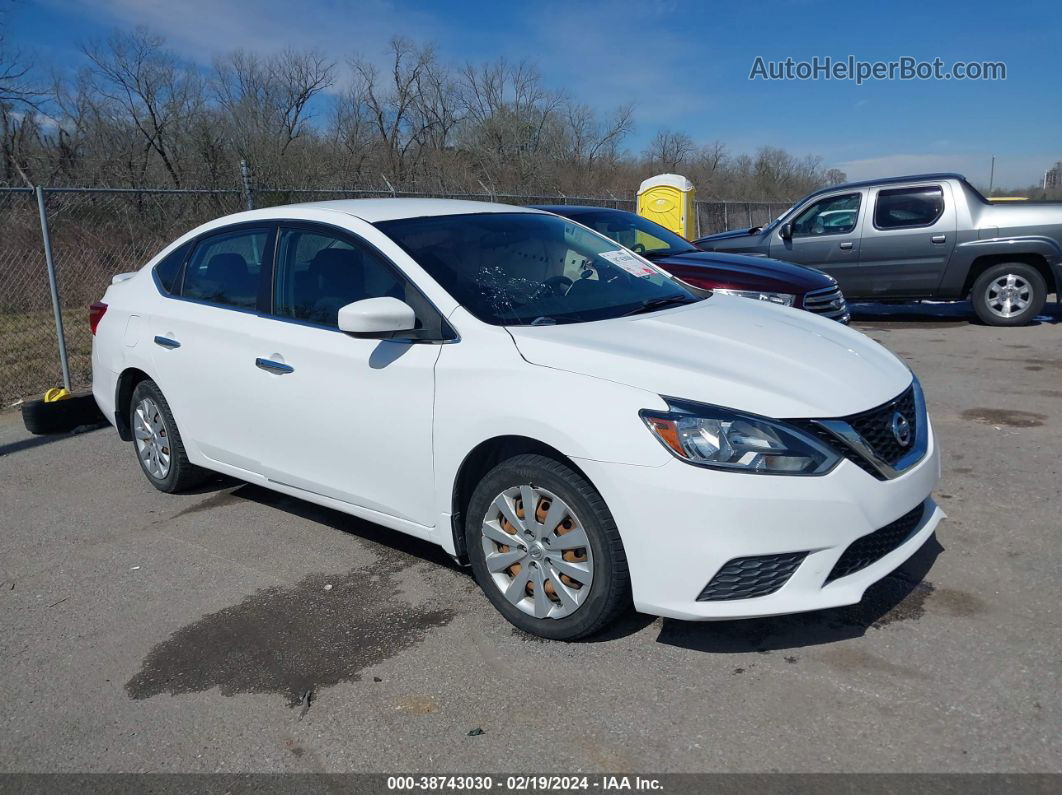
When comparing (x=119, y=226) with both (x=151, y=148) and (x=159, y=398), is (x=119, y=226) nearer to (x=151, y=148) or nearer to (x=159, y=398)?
(x=159, y=398)

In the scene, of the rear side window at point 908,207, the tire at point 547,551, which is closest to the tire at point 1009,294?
the rear side window at point 908,207

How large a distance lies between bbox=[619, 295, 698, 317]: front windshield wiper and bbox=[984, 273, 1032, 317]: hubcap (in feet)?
26.3

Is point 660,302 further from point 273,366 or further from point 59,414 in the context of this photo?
point 59,414

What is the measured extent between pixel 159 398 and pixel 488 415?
2.67 metres

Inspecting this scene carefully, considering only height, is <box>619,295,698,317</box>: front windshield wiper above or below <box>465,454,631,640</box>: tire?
above

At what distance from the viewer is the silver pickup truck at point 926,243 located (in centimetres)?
1048

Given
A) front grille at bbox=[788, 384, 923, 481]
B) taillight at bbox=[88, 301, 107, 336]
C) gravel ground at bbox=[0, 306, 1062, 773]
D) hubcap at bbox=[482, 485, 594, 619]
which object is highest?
taillight at bbox=[88, 301, 107, 336]

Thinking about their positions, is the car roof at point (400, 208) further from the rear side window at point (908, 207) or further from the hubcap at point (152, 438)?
the rear side window at point (908, 207)

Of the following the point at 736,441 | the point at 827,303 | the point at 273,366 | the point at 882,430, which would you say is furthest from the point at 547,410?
the point at 827,303

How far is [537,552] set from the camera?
335cm

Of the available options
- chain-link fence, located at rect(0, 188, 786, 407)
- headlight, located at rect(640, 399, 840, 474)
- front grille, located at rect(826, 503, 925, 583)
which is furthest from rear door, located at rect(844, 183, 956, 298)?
headlight, located at rect(640, 399, 840, 474)

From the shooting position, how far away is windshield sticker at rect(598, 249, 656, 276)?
457 cm

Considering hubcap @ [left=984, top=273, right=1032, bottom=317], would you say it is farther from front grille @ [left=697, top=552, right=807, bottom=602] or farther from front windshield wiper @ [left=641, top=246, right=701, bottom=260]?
front grille @ [left=697, top=552, right=807, bottom=602]

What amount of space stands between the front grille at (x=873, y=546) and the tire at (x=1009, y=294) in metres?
8.62
